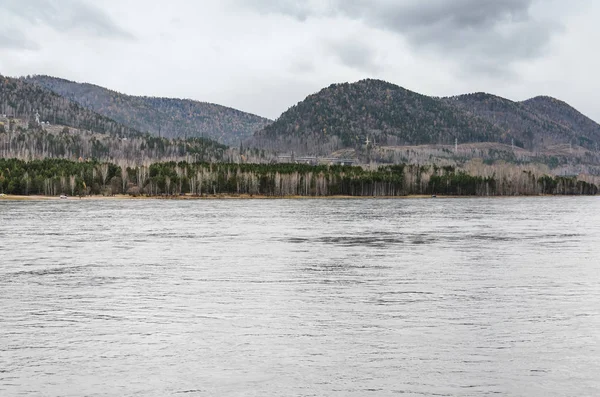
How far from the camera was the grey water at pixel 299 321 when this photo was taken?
23.0 metres

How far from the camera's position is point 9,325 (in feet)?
103

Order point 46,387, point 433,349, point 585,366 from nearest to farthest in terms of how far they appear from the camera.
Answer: point 46,387 → point 585,366 → point 433,349

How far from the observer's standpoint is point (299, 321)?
32.6 metres

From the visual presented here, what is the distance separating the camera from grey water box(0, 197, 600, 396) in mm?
23031

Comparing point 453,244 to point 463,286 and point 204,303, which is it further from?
point 204,303

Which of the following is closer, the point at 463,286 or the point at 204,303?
the point at 204,303

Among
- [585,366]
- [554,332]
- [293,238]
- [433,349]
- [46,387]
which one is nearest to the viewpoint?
[46,387]

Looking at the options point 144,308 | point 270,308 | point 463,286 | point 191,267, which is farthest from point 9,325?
point 463,286

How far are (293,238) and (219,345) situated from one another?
5443cm

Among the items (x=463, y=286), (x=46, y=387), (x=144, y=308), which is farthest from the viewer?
(x=463, y=286)

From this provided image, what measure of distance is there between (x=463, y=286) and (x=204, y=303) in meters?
16.9

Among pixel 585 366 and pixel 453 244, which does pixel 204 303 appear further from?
pixel 453 244

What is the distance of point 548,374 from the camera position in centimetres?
2359

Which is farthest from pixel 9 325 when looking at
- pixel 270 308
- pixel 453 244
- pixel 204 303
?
pixel 453 244
